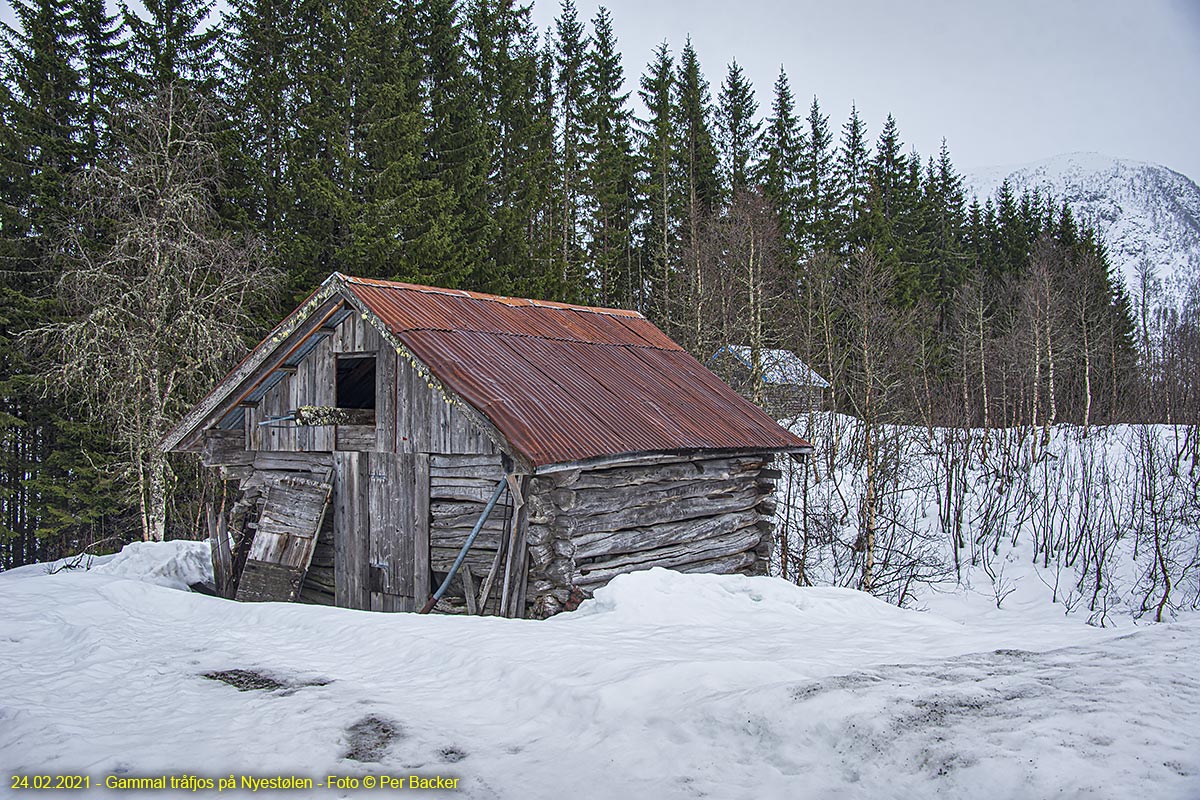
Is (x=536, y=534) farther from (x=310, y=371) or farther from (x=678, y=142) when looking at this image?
(x=678, y=142)

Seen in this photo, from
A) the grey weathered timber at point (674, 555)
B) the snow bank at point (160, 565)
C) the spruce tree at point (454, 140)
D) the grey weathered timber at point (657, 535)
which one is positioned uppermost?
the spruce tree at point (454, 140)

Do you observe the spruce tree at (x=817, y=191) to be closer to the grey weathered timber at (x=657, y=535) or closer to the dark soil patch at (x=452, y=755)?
the grey weathered timber at (x=657, y=535)

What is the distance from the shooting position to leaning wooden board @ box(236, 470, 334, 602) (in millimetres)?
11188

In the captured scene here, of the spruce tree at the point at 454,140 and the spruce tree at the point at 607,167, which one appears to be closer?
the spruce tree at the point at 454,140

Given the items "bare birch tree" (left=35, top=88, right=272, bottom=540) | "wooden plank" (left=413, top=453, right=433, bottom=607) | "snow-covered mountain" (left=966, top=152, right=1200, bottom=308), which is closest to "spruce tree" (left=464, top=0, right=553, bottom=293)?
"bare birch tree" (left=35, top=88, right=272, bottom=540)

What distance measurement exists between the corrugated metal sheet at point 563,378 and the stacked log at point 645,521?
0.49 m

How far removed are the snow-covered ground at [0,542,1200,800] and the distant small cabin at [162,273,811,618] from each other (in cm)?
152

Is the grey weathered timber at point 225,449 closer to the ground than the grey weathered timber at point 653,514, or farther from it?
farther from it

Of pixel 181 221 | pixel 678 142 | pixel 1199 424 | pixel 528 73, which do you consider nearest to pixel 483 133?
pixel 528 73

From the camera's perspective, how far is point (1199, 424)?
74.0ft

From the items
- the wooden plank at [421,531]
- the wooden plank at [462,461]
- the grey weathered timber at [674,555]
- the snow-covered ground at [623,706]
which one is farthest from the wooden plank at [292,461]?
the grey weathered timber at [674,555]

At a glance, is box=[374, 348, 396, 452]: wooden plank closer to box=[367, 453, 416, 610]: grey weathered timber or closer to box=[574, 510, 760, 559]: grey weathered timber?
box=[367, 453, 416, 610]: grey weathered timber

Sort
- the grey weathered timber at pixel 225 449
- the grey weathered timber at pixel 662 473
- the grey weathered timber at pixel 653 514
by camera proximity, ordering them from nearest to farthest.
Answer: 1. the grey weathered timber at pixel 653 514
2. the grey weathered timber at pixel 662 473
3. the grey weathered timber at pixel 225 449

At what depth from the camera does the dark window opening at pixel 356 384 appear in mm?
12969
